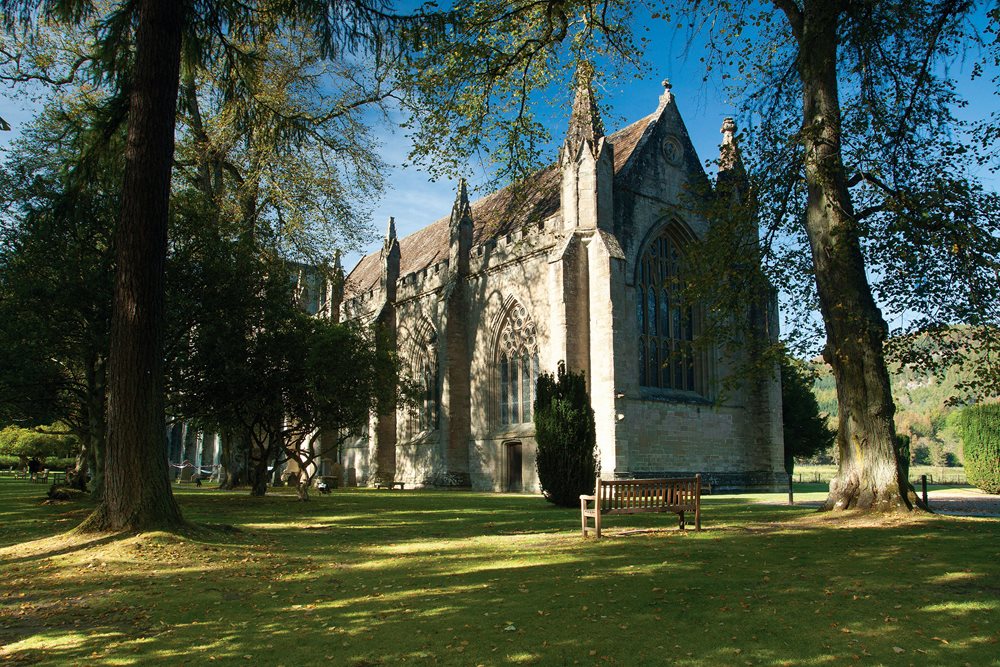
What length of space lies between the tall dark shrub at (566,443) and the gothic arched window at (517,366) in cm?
1011

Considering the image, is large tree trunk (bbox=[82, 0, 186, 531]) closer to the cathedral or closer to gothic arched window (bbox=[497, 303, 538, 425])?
the cathedral

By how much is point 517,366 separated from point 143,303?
67.2 ft

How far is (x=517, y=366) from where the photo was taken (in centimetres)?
3048

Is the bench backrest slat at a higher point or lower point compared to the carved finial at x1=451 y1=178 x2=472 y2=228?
lower

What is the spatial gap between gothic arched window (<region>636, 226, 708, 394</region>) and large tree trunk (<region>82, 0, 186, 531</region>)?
1970 cm

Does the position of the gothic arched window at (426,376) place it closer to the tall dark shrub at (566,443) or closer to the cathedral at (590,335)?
the cathedral at (590,335)

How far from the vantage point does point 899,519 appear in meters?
12.3

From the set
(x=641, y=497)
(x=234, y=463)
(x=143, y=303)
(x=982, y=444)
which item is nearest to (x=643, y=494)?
(x=641, y=497)

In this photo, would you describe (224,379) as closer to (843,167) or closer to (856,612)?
(843,167)

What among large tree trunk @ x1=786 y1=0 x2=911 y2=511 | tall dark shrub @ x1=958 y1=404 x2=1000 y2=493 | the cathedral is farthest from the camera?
the cathedral

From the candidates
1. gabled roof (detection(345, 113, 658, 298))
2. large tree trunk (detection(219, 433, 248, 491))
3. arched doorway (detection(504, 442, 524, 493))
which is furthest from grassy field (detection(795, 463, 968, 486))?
large tree trunk (detection(219, 433, 248, 491))

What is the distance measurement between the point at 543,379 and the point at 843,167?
888 cm

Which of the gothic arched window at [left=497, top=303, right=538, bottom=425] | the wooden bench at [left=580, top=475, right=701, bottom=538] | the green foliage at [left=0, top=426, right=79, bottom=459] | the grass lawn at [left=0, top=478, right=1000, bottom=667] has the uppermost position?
the gothic arched window at [left=497, top=303, right=538, bottom=425]

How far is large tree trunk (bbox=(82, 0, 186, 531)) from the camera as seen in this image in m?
10.7
